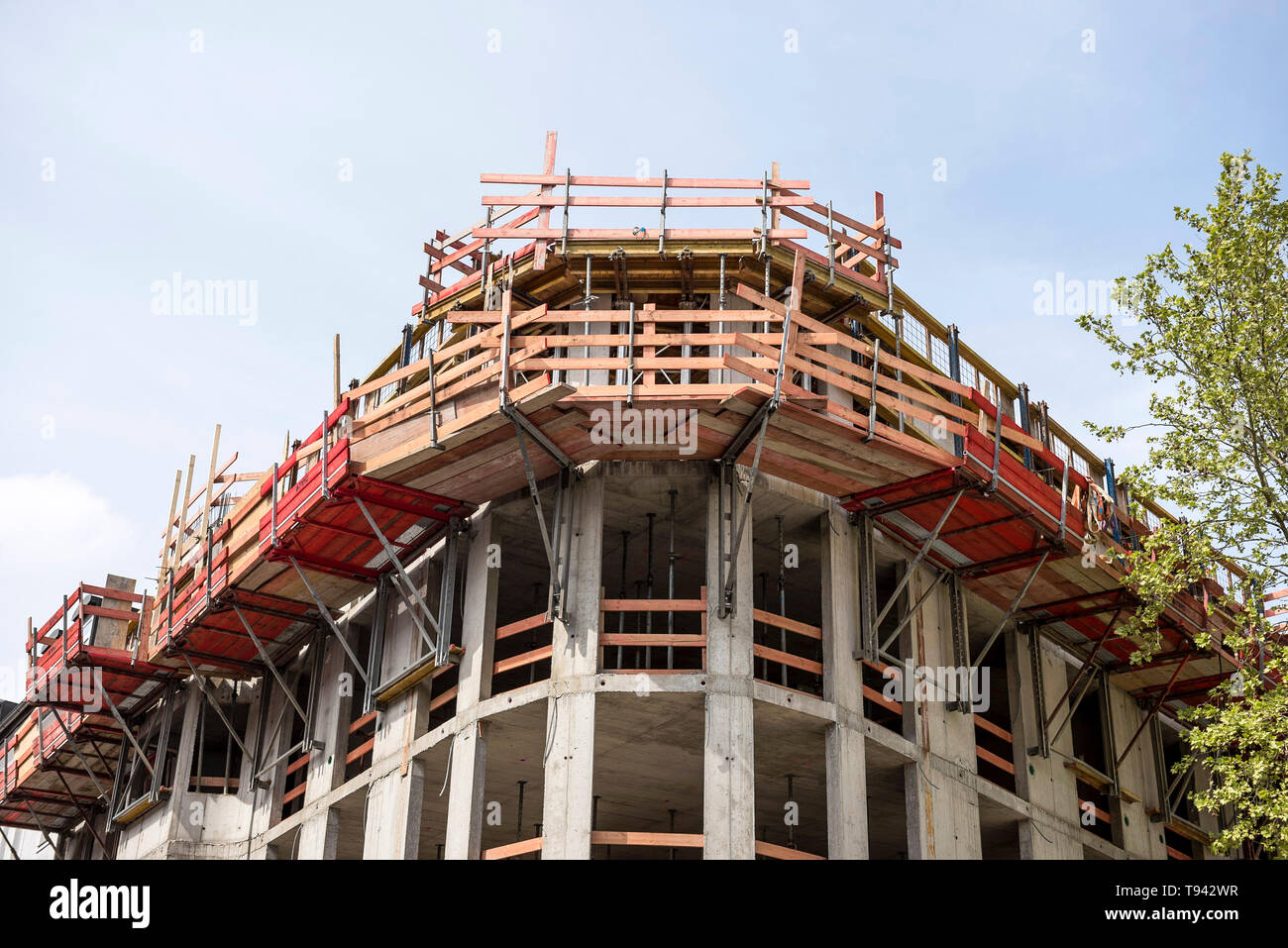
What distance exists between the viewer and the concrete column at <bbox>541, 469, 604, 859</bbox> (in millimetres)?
19938

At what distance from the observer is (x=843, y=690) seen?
22203 millimetres

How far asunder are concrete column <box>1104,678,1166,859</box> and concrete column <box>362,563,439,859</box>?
15064mm

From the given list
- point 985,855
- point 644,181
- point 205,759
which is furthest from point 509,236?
point 205,759

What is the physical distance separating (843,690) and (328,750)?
10828 millimetres

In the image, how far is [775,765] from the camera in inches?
943

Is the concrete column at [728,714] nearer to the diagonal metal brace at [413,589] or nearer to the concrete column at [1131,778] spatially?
the diagonal metal brace at [413,589]

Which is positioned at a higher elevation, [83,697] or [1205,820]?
[83,697]

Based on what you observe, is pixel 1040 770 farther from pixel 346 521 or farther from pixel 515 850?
pixel 346 521

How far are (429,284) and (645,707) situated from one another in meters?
10.4
